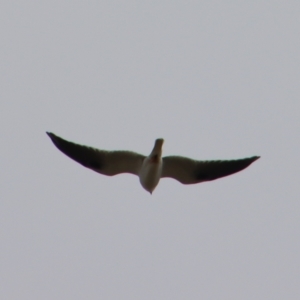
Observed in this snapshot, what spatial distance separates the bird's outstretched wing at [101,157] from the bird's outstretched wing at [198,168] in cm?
67

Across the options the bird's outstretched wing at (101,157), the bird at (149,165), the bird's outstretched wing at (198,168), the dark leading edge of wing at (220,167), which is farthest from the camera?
the dark leading edge of wing at (220,167)

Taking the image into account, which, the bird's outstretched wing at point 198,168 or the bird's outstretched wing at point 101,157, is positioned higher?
the bird's outstretched wing at point 198,168

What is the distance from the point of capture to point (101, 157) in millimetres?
30297

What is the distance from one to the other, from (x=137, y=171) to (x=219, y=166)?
1.74 m

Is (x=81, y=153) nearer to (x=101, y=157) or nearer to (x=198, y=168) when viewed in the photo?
(x=101, y=157)

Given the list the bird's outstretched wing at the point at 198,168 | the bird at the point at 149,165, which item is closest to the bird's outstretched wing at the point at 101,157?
the bird at the point at 149,165

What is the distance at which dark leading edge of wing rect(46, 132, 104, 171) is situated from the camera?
30.1m

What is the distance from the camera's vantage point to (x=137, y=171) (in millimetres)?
30547

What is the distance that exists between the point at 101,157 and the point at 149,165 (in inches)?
45.0

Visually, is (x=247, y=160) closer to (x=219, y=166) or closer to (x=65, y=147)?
(x=219, y=166)

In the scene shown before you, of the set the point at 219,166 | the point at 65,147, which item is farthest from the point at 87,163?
the point at 219,166

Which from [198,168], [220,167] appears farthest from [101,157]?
[220,167]

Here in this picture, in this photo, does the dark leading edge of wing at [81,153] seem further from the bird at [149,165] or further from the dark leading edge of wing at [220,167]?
the dark leading edge of wing at [220,167]

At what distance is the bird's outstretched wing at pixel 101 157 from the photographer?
30.2 meters
